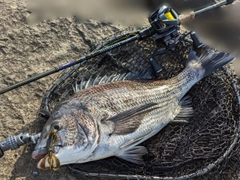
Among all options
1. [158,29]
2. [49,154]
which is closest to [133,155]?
[49,154]

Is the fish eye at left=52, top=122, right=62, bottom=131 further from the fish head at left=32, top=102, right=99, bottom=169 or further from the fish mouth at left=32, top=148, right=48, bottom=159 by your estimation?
the fish mouth at left=32, top=148, right=48, bottom=159

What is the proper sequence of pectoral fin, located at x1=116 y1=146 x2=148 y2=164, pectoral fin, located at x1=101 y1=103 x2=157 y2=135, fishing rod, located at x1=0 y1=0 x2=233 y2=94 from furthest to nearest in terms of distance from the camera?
fishing rod, located at x1=0 y1=0 x2=233 y2=94
pectoral fin, located at x1=116 y1=146 x2=148 y2=164
pectoral fin, located at x1=101 y1=103 x2=157 y2=135

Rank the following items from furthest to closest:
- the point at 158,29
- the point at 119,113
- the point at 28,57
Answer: the point at 28,57 → the point at 158,29 → the point at 119,113

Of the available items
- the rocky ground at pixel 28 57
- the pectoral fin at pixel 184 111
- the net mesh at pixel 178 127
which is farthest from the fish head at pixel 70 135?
the pectoral fin at pixel 184 111

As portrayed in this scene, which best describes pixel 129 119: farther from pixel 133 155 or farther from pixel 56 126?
pixel 56 126

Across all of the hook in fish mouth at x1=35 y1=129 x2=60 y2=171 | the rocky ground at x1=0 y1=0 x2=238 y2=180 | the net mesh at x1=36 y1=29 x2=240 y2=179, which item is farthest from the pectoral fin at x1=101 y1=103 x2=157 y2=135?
the rocky ground at x1=0 y1=0 x2=238 y2=180

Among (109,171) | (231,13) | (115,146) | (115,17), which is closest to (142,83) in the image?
(115,146)

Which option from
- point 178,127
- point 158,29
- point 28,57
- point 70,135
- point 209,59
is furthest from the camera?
point 28,57

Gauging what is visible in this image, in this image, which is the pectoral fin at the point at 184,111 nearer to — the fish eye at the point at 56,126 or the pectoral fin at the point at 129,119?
the pectoral fin at the point at 129,119
